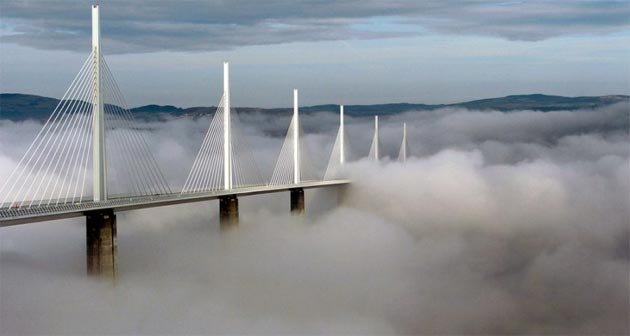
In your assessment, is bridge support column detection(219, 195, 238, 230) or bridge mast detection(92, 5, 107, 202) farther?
bridge support column detection(219, 195, 238, 230)

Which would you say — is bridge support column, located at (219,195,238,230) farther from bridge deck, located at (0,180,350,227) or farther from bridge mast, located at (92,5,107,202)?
bridge mast, located at (92,5,107,202)

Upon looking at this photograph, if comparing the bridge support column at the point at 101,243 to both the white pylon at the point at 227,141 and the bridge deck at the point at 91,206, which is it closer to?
the bridge deck at the point at 91,206

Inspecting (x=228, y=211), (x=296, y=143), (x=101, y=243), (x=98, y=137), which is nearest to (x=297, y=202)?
(x=296, y=143)

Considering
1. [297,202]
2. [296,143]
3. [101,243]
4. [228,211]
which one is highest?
[296,143]

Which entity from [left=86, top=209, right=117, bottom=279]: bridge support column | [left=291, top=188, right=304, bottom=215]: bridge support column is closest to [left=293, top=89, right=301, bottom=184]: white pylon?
[left=291, top=188, right=304, bottom=215]: bridge support column

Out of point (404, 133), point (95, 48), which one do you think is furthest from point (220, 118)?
point (404, 133)

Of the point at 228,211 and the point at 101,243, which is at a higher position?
the point at 101,243

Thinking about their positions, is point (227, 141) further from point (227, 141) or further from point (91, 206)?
point (91, 206)
